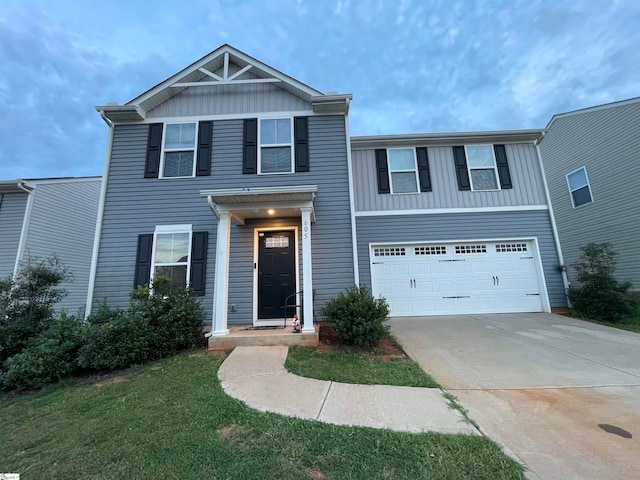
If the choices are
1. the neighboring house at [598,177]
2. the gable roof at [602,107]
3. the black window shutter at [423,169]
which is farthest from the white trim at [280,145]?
the gable roof at [602,107]

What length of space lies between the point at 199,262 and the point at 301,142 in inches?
156

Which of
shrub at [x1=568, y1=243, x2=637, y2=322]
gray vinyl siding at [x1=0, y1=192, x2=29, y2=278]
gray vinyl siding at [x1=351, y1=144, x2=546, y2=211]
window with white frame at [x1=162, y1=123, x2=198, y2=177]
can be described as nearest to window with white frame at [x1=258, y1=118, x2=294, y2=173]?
window with white frame at [x1=162, y1=123, x2=198, y2=177]

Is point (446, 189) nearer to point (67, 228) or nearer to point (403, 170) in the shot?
point (403, 170)

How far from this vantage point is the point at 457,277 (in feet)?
25.8

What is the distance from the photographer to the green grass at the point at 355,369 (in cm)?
350

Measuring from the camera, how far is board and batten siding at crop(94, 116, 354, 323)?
6.41 meters

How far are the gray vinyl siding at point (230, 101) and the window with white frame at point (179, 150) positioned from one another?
41 centimetres

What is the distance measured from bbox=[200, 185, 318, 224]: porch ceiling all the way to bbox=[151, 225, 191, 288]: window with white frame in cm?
164

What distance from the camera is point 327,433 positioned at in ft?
7.60

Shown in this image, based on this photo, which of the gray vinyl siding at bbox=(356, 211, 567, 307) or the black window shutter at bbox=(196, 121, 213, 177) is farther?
the gray vinyl siding at bbox=(356, 211, 567, 307)

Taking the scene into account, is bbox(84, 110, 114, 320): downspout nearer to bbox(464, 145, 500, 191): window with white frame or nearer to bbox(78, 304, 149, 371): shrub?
bbox(78, 304, 149, 371): shrub

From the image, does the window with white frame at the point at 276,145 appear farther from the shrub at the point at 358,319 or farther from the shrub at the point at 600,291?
the shrub at the point at 600,291

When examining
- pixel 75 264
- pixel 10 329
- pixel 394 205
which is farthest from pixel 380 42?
pixel 10 329

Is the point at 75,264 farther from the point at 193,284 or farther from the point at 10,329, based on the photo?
the point at 193,284
